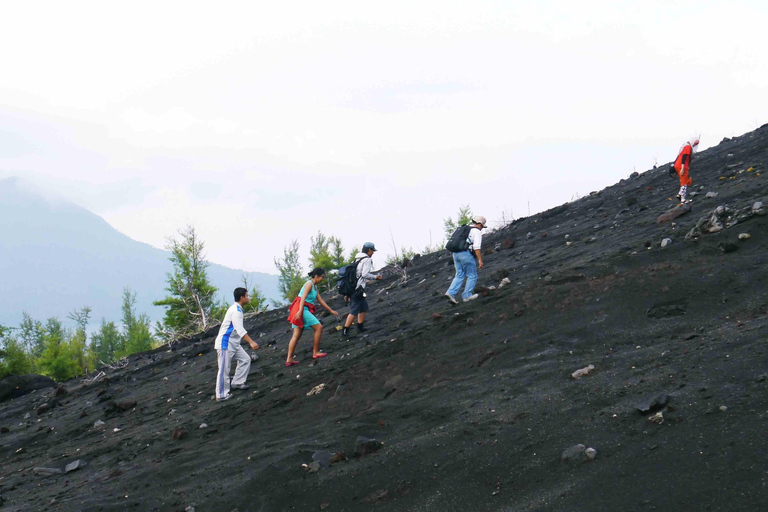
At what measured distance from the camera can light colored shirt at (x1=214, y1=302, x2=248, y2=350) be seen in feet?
33.3

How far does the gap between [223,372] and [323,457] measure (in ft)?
15.5

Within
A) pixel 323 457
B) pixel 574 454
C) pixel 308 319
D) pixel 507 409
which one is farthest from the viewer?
pixel 308 319

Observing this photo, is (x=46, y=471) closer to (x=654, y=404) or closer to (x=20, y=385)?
(x=654, y=404)

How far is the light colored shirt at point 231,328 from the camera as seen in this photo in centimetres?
1015

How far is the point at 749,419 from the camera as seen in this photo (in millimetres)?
4441

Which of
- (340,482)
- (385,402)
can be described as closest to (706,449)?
(340,482)

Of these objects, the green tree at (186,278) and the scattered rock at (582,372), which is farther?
the green tree at (186,278)

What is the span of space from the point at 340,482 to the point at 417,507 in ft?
3.48

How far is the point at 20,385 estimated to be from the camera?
21922 mm

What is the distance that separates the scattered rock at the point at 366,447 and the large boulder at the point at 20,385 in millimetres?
19963

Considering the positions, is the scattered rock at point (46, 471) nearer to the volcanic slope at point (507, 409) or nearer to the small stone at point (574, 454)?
the volcanic slope at point (507, 409)

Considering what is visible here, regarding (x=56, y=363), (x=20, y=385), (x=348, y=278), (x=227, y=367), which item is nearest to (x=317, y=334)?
(x=348, y=278)

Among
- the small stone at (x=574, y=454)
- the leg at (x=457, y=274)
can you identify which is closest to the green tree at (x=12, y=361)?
the leg at (x=457, y=274)

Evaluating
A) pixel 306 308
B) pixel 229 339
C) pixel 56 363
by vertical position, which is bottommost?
pixel 229 339
